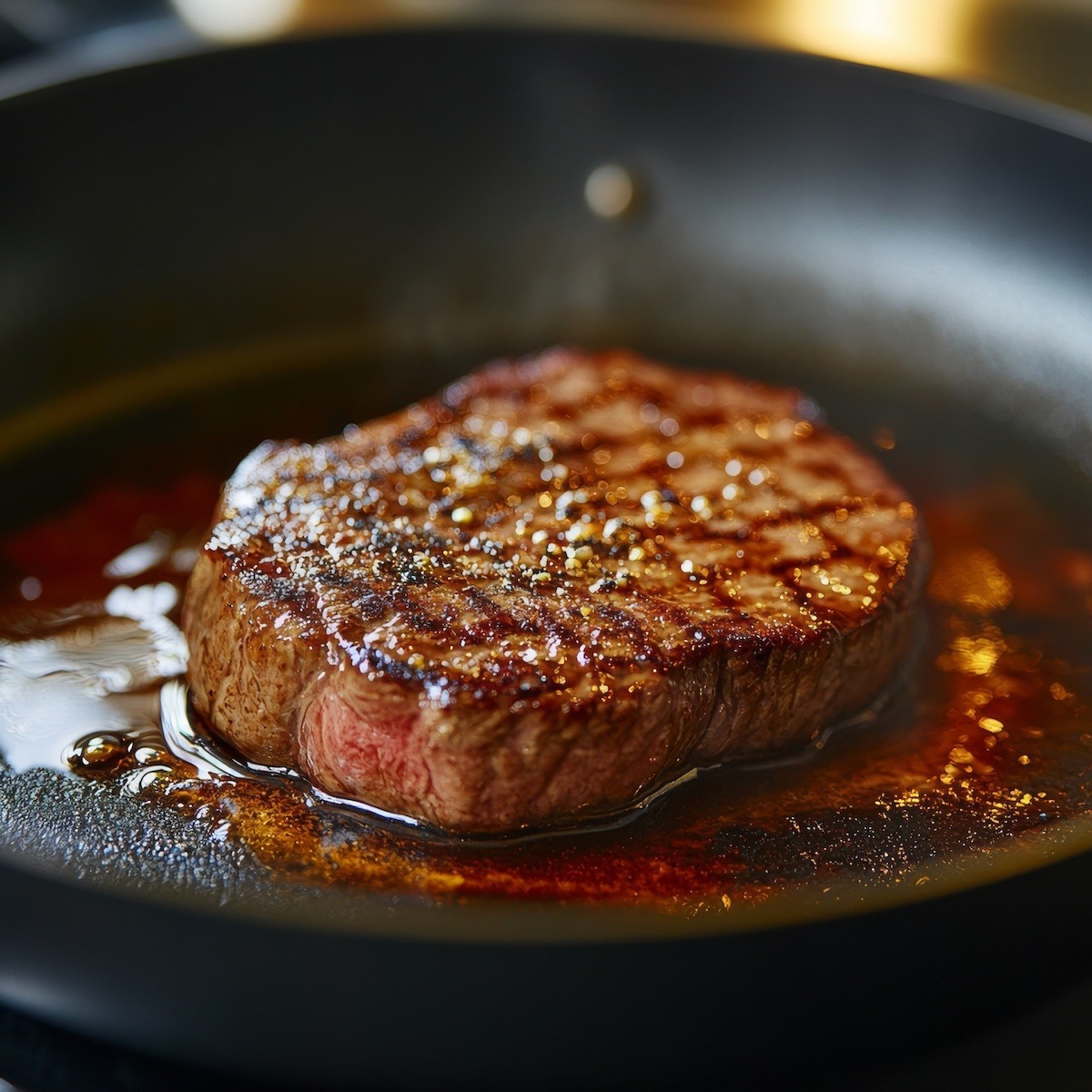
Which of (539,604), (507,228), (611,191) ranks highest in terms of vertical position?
(611,191)

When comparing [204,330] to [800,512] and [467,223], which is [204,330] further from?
[800,512]

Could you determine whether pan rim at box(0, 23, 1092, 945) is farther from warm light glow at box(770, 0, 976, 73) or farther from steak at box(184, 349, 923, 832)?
warm light glow at box(770, 0, 976, 73)

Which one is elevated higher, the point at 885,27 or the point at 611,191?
the point at 885,27

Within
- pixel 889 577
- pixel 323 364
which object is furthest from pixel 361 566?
pixel 323 364

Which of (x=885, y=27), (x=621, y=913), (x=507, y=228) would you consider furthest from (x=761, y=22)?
(x=621, y=913)

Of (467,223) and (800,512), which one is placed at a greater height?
(467,223)

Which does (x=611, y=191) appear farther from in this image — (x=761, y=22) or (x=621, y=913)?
(x=621, y=913)

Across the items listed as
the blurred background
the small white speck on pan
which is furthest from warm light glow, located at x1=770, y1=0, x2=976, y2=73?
the small white speck on pan
